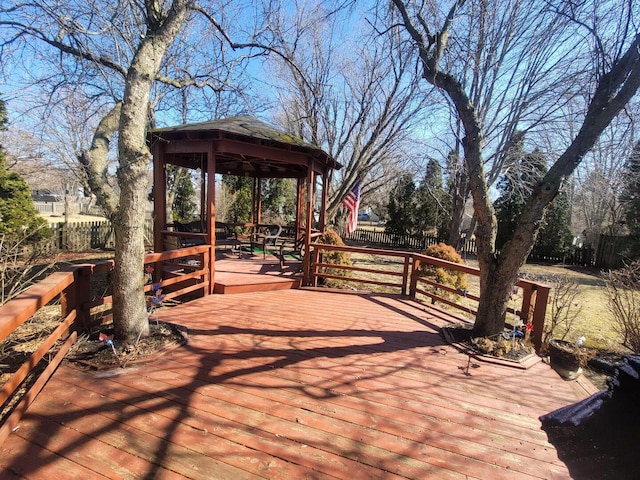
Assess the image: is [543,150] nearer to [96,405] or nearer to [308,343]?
[308,343]

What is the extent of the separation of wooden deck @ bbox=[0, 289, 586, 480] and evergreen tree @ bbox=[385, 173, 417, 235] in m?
15.6

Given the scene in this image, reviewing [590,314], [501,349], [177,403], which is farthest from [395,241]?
[177,403]

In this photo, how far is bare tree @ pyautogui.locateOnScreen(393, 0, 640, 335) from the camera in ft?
9.64

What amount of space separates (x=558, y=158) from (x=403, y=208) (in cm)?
1526

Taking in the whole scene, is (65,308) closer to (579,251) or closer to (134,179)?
(134,179)

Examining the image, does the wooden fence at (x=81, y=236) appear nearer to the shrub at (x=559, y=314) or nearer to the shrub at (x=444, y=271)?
the shrub at (x=444, y=271)

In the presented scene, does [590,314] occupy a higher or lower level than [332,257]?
lower

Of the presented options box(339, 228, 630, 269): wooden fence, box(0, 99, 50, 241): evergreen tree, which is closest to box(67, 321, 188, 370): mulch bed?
box(0, 99, 50, 241): evergreen tree

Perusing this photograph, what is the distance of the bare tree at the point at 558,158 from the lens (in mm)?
2938

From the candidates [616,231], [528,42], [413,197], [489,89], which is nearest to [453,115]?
[489,89]

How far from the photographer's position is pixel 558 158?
349cm

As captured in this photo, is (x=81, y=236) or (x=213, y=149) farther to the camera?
(x=81, y=236)

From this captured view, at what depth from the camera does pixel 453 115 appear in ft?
36.1

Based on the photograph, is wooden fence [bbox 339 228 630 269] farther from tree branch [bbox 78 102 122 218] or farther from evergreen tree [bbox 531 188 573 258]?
tree branch [bbox 78 102 122 218]
